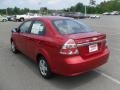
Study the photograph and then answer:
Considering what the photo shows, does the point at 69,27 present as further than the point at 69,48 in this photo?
Yes

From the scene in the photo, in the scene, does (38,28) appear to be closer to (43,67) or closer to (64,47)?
(43,67)

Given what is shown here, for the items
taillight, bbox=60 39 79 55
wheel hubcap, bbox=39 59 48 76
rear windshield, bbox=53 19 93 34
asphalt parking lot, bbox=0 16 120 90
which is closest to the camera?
taillight, bbox=60 39 79 55

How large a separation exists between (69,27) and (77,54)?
3.62 ft

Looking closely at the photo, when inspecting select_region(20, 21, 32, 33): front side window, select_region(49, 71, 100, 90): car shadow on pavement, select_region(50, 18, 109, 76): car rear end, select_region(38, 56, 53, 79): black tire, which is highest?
select_region(20, 21, 32, 33): front side window

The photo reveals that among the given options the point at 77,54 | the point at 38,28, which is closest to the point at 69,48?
the point at 77,54

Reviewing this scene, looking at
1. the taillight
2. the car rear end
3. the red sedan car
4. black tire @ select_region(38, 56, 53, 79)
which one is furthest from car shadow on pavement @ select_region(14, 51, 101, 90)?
the taillight

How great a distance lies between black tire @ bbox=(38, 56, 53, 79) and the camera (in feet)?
18.0

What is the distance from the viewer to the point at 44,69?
223 inches

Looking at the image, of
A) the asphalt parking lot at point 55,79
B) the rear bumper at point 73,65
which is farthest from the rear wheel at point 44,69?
the rear bumper at point 73,65

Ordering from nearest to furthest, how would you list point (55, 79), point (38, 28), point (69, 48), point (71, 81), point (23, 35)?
point (69, 48) → point (71, 81) → point (55, 79) → point (38, 28) → point (23, 35)

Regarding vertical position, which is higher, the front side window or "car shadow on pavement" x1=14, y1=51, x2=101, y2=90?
the front side window

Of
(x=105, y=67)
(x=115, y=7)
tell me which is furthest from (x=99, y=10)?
(x=105, y=67)

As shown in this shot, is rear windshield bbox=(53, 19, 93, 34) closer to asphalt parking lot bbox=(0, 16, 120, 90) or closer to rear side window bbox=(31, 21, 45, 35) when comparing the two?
rear side window bbox=(31, 21, 45, 35)

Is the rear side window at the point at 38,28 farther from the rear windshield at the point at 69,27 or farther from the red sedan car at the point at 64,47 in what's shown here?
the rear windshield at the point at 69,27
